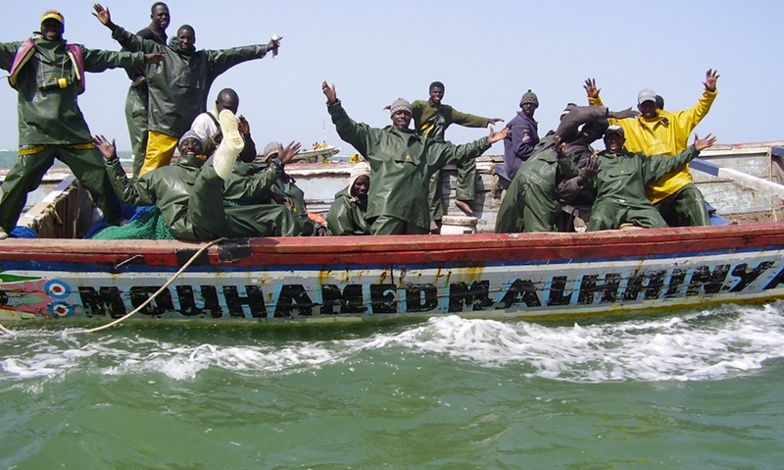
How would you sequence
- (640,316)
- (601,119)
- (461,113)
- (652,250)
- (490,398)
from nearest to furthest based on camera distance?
(490,398), (652,250), (640,316), (601,119), (461,113)

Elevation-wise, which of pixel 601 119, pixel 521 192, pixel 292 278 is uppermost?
pixel 601 119

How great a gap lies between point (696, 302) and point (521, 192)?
178cm

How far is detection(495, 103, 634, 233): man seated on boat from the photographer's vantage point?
5.85 metres

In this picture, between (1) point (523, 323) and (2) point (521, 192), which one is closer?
(1) point (523, 323)

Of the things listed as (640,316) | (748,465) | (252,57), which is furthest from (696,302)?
(252,57)

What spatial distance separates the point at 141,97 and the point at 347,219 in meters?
2.63

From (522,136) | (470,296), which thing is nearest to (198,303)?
(470,296)

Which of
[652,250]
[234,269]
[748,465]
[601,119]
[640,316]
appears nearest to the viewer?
[748,465]

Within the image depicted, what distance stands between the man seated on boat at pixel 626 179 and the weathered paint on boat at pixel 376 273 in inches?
19.2

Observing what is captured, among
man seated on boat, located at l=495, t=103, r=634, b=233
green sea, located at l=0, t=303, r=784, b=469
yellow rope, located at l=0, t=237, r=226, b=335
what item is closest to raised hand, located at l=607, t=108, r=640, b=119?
man seated on boat, located at l=495, t=103, r=634, b=233

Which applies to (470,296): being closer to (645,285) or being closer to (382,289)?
(382,289)

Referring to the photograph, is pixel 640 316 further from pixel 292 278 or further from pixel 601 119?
pixel 292 278

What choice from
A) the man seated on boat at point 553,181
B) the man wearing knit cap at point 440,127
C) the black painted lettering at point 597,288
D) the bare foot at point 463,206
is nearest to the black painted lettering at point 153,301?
the man wearing knit cap at point 440,127

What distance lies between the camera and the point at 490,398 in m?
4.00
